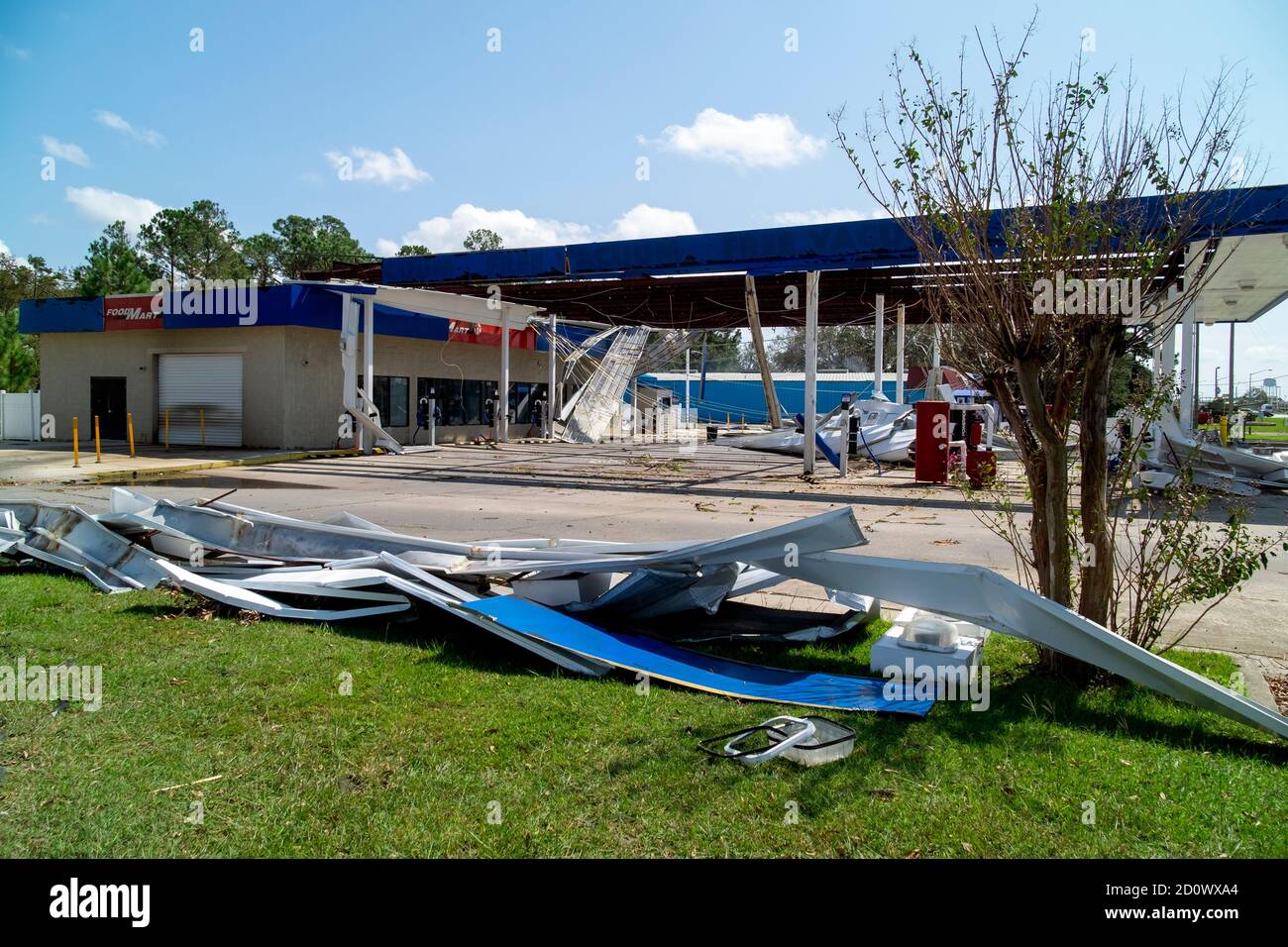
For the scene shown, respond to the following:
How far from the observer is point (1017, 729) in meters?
4.63

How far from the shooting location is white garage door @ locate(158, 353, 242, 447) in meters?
27.7

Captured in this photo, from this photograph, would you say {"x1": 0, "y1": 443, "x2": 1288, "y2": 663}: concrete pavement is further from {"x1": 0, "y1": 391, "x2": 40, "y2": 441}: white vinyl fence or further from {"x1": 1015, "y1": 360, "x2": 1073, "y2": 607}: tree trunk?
{"x1": 0, "y1": 391, "x2": 40, "y2": 441}: white vinyl fence

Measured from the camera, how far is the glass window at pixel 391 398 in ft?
97.2

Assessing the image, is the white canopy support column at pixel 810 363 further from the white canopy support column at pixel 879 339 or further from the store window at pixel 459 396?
the store window at pixel 459 396

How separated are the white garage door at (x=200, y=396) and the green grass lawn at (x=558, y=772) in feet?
77.8

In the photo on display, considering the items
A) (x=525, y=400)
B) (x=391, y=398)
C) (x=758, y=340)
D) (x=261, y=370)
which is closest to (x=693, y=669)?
(x=758, y=340)

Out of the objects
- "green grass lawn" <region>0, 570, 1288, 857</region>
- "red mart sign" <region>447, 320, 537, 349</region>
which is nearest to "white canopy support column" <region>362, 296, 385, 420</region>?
"red mart sign" <region>447, 320, 537, 349</region>

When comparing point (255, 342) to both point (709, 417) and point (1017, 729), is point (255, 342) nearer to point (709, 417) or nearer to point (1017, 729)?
point (1017, 729)

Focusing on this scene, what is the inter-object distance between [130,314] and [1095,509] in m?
29.8

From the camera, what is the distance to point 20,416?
102 ft
